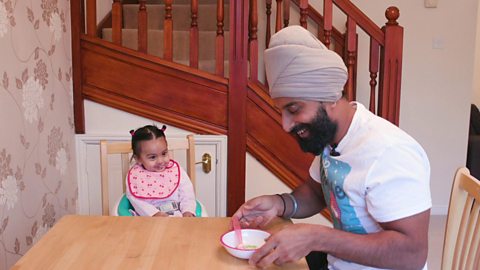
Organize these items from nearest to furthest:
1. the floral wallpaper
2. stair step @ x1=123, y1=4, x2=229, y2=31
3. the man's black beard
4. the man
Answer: the man → the man's black beard → the floral wallpaper → stair step @ x1=123, y1=4, x2=229, y2=31

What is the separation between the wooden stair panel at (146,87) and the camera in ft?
8.82

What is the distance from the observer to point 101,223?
1546 millimetres

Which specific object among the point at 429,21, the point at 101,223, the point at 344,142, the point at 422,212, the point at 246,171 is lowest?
the point at 246,171

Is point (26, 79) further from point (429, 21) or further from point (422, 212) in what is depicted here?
point (429, 21)

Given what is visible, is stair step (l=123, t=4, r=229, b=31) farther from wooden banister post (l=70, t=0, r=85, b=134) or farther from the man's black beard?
the man's black beard

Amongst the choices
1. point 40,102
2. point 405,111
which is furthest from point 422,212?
point 405,111

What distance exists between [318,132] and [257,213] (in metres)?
0.35

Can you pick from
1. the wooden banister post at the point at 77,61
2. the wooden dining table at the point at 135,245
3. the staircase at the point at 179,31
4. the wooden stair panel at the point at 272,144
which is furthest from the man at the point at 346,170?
the staircase at the point at 179,31

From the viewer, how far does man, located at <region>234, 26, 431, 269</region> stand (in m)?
1.22

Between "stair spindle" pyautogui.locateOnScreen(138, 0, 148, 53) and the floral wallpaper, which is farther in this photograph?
"stair spindle" pyautogui.locateOnScreen(138, 0, 148, 53)

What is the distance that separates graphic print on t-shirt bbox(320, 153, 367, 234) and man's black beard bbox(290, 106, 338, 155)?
7 cm

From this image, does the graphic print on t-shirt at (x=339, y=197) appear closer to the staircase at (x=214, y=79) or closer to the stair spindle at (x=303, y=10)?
the staircase at (x=214, y=79)

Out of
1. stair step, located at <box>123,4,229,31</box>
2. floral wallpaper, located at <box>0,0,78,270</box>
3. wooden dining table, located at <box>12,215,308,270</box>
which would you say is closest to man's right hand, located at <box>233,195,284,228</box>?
wooden dining table, located at <box>12,215,308,270</box>

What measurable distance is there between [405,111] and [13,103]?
10.1 ft
